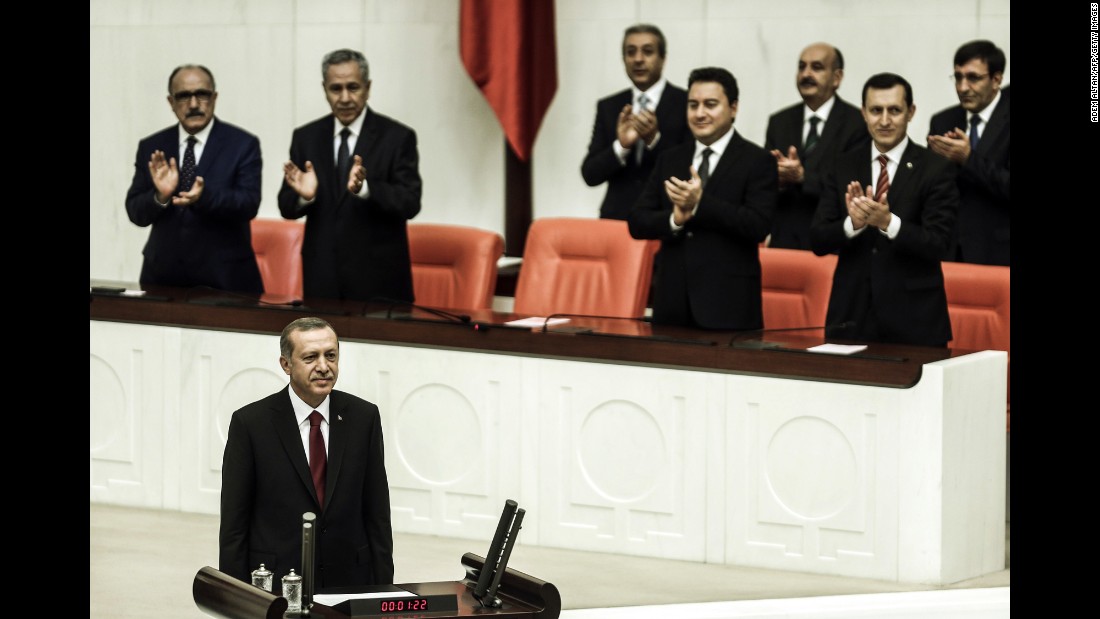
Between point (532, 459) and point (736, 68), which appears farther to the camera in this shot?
point (736, 68)

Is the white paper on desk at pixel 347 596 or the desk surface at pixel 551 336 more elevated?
the desk surface at pixel 551 336

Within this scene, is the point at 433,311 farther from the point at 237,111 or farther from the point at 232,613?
the point at 237,111

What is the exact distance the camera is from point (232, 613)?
3219 millimetres

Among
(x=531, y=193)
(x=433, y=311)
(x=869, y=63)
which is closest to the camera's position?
(x=433, y=311)

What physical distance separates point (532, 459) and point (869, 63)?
3.22m

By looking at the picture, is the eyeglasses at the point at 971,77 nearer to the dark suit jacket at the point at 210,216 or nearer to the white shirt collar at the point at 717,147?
the white shirt collar at the point at 717,147

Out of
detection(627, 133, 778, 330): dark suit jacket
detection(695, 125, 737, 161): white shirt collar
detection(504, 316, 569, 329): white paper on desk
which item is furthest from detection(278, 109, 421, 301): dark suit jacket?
detection(695, 125, 737, 161): white shirt collar

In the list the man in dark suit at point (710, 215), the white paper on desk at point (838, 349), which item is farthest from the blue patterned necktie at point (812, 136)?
the white paper on desk at point (838, 349)

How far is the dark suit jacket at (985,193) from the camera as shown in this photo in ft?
21.0

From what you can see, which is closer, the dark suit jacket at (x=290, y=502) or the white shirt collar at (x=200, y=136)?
the dark suit jacket at (x=290, y=502)

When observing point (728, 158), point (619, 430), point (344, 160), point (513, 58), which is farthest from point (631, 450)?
point (513, 58)

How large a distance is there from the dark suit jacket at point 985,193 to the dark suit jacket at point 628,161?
1105 mm
